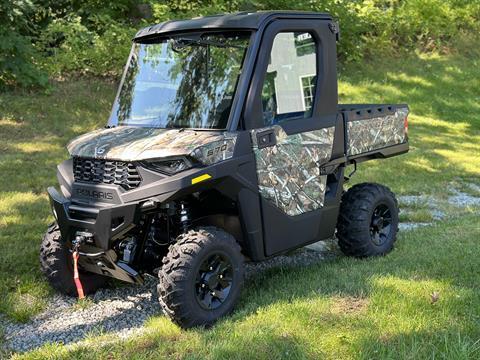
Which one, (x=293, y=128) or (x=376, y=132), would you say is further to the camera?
(x=376, y=132)

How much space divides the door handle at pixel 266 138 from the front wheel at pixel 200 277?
71cm

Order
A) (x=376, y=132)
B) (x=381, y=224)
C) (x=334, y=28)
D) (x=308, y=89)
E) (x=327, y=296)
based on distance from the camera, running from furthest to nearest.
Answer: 1. (x=381, y=224)
2. (x=376, y=132)
3. (x=334, y=28)
4. (x=308, y=89)
5. (x=327, y=296)

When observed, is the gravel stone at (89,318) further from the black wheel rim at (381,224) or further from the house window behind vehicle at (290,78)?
the house window behind vehicle at (290,78)

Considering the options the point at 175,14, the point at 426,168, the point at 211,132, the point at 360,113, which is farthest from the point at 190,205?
the point at 175,14

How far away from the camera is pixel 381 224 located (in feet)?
18.9

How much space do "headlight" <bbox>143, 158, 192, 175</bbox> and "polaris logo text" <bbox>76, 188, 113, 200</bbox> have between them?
0.35 metres

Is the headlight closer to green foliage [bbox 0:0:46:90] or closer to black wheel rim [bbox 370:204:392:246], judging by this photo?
black wheel rim [bbox 370:204:392:246]

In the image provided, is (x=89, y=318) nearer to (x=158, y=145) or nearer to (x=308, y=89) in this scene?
(x=158, y=145)

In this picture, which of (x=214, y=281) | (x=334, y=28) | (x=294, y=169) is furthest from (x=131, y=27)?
(x=214, y=281)

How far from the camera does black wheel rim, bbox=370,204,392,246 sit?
18.7ft

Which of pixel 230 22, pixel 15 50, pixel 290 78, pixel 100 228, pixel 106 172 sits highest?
pixel 230 22

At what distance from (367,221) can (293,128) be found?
54.9 inches

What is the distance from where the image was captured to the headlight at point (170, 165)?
156 inches

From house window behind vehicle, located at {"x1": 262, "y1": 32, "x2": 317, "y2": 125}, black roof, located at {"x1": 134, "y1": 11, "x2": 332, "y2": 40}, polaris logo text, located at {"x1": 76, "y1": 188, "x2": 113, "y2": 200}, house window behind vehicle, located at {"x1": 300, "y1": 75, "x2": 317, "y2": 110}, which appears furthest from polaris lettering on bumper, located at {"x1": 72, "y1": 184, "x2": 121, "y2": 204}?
house window behind vehicle, located at {"x1": 300, "y1": 75, "x2": 317, "y2": 110}
